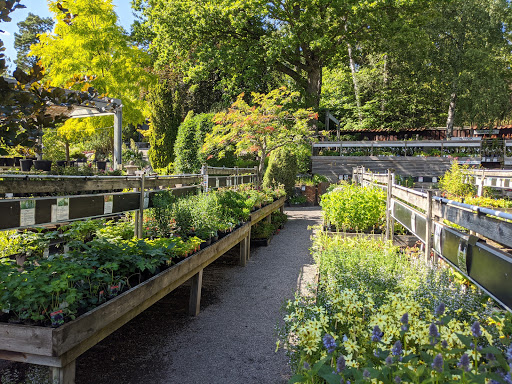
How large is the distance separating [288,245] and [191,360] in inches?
194

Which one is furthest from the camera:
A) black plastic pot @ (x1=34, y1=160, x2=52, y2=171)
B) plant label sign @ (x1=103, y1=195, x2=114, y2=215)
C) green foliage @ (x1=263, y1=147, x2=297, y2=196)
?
green foliage @ (x1=263, y1=147, x2=297, y2=196)

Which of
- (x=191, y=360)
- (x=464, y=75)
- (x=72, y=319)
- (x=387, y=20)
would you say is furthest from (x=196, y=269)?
(x=464, y=75)

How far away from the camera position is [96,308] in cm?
245

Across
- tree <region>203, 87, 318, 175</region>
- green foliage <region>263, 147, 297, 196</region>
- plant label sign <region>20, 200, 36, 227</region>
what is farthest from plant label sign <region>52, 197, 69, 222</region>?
green foliage <region>263, 147, 297, 196</region>

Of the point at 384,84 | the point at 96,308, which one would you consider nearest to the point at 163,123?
the point at 384,84

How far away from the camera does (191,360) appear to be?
3.22 meters

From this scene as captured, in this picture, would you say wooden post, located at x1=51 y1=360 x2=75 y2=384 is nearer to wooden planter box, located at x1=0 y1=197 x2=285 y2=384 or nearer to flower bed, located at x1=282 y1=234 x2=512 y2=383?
wooden planter box, located at x1=0 y1=197 x2=285 y2=384

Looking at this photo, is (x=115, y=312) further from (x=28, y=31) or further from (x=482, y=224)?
(x=28, y=31)

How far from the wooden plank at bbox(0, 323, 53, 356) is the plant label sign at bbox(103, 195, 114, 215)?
70.4 inches

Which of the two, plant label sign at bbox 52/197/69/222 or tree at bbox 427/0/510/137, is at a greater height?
tree at bbox 427/0/510/137

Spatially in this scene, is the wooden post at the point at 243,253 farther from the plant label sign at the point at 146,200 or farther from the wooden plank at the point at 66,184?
the plant label sign at the point at 146,200

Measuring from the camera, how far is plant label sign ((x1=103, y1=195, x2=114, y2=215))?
12.7 feet

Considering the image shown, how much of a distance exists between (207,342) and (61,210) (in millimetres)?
1684

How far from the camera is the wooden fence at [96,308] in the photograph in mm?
2141
